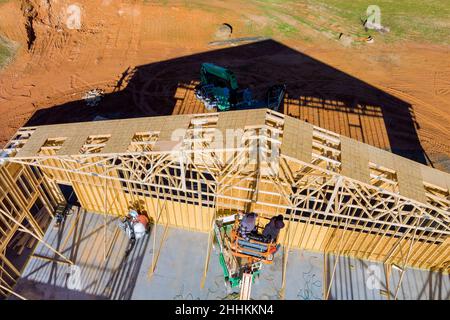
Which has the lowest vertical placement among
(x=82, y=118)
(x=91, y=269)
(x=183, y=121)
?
(x=91, y=269)

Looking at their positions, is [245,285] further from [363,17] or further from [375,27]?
[363,17]

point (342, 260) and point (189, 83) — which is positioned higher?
point (189, 83)

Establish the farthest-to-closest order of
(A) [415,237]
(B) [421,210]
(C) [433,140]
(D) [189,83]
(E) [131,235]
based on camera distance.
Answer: (D) [189,83] < (C) [433,140] < (E) [131,235] < (A) [415,237] < (B) [421,210]

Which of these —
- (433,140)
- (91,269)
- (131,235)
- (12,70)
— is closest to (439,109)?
(433,140)

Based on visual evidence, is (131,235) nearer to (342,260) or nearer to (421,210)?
(342,260)

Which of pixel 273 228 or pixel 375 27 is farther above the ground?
pixel 375 27

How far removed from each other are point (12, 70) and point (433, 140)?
3133 centimetres

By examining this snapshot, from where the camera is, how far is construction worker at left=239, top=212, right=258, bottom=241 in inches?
549

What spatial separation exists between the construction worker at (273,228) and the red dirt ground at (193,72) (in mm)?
11378

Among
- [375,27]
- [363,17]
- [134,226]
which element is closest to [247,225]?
[134,226]

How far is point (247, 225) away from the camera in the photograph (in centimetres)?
1414

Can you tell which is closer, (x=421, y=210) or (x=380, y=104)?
(x=421, y=210)

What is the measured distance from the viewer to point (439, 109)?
24125mm

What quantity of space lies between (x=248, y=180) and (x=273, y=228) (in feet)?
8.87
